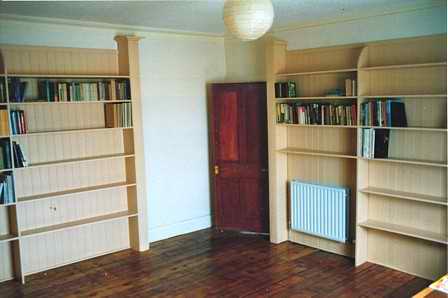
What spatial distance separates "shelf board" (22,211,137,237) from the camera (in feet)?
15.6

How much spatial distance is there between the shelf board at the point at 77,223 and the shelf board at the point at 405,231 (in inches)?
105

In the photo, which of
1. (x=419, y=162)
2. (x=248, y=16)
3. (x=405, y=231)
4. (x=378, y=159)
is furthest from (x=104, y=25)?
(x=405, y=231)

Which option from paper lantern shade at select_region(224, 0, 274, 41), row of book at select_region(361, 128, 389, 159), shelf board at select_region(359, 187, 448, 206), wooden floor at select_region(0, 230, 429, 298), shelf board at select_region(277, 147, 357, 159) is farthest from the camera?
shelf board at select_region(277, 147, 357, 159)

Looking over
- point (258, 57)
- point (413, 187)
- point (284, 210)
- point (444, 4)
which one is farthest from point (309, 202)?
point (444, 4)

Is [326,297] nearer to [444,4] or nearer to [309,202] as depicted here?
[309,202]

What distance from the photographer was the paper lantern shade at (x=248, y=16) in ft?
9.64

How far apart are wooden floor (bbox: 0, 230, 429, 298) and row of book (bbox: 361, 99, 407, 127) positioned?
1523 millimetres

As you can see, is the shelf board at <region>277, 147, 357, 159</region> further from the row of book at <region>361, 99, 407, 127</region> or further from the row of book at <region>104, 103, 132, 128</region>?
the row of book at <region>104, 103, 132, 128</region>

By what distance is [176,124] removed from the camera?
19.6 feet

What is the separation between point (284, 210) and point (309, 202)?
1.40 ft

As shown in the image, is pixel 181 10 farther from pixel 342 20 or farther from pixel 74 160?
pixel 74 160

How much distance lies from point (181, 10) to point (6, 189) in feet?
7.96

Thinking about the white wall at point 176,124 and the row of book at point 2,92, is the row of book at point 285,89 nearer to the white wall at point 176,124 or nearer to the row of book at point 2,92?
the white wall at point 176,124

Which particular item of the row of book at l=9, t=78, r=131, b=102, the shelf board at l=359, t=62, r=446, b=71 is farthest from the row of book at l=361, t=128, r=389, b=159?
the row of book at l=9, t=78, r=131, b=102
